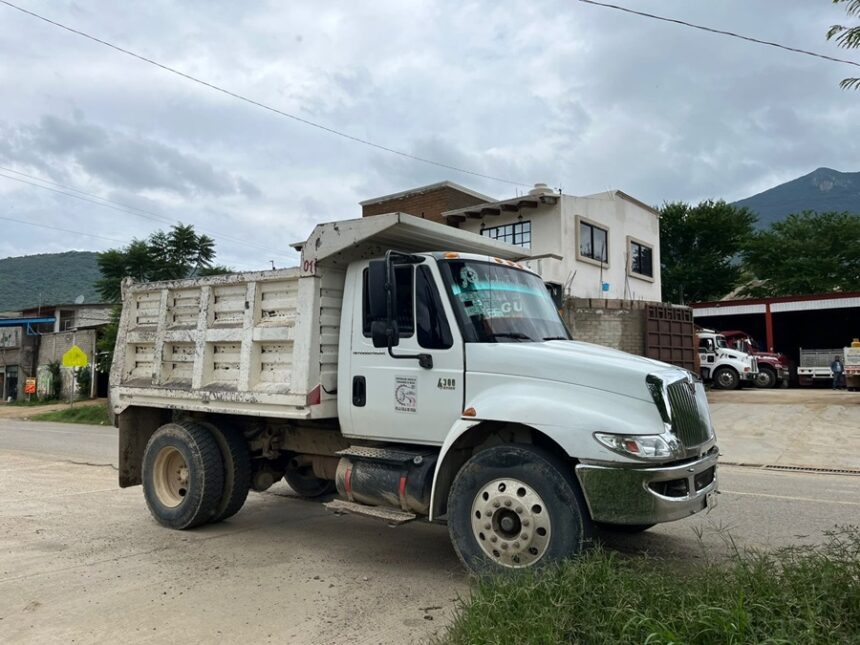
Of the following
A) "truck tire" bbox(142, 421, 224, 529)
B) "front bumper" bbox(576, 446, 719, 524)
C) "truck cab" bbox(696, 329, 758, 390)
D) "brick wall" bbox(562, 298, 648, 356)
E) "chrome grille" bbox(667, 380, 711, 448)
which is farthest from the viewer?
"truck cab" bbox(696, 329, 758, 390)

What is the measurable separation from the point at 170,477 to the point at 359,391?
267 cm

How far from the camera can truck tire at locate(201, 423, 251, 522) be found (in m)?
6.45

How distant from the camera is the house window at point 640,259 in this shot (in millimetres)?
27250

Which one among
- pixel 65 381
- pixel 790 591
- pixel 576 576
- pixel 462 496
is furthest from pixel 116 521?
pixel 65 381

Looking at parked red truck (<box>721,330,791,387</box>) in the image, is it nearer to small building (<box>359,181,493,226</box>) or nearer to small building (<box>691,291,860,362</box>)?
small building (<box>691,291,860,362</box>)

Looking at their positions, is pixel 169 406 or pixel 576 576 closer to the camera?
pixel 576 576

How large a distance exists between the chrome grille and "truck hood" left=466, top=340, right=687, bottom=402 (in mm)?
144

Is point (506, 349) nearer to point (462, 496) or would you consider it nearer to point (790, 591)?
point (462, 496)

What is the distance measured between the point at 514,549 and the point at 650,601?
1.14 meters

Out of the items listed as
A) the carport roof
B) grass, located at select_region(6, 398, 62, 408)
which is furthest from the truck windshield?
grass, located at select_region(6, 398, 62, 408)

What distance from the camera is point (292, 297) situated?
5.89 m

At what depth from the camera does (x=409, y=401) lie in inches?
203

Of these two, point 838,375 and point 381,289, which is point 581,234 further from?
point 381,289

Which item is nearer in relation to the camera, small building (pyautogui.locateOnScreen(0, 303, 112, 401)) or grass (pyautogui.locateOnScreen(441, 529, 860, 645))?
grass (pyautogui.locateOnScreen(441, 529, 860, 645))
